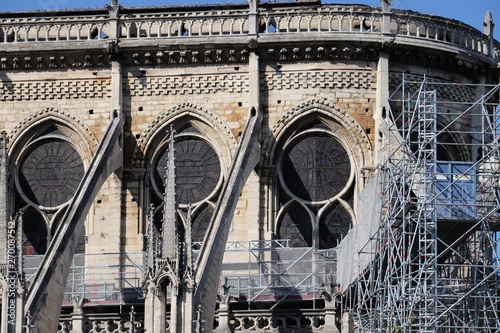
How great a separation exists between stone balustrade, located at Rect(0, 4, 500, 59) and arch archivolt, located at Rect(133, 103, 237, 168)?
5.68 ft

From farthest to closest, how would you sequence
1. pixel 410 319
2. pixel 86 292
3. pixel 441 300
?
pixel 86 292 → pixel 441 300 → pixel 410 319

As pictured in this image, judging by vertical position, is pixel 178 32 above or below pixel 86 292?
above

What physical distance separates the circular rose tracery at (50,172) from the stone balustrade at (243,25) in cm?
250

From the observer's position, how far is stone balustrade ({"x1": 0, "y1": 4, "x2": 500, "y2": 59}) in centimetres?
4791

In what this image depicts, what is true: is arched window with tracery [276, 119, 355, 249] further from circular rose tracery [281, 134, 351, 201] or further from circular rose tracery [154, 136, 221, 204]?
circular rose tracery [154, 136, 221, 204]

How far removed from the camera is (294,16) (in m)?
48.0

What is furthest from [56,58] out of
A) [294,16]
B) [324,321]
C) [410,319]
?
[410,319]

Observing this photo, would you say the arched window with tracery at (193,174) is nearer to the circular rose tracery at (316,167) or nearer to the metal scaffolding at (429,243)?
the circular rose tracery at (316,167)

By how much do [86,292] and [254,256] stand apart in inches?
147

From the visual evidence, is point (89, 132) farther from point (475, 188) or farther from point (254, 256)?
point (475, 188)

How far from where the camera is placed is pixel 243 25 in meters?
48.2

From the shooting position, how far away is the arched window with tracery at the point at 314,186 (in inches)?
1869

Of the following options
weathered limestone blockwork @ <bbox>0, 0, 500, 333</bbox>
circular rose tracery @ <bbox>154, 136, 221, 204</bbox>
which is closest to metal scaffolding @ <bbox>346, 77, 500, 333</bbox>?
weathered limestone blockwork @ <bbox>0, 0, 500, 333</bbox>

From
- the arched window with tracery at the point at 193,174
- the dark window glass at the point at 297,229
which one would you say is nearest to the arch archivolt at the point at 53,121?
the arched window with tracery at the point at 193,174
